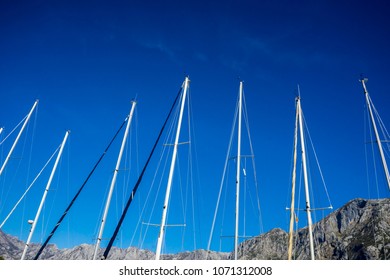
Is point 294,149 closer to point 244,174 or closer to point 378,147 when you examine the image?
point 244,174

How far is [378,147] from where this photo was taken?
25.4 m

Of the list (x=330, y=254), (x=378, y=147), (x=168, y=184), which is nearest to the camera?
(x=168, y=184)

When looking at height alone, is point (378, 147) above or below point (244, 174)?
above

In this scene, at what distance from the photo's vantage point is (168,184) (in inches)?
765

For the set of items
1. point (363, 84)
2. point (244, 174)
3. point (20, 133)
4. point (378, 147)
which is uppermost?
point (363, 84)
